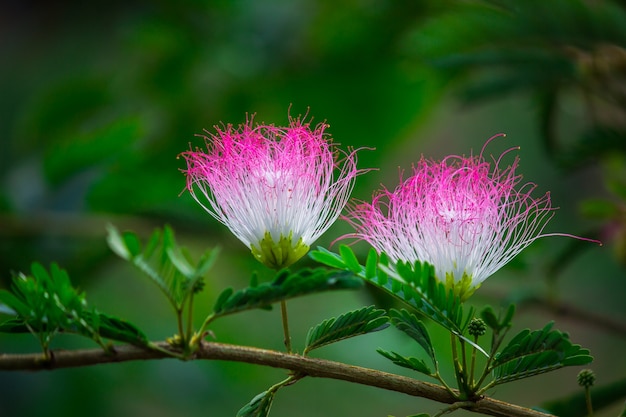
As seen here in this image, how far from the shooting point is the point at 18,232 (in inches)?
47.9

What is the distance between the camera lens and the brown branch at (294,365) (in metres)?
0.46

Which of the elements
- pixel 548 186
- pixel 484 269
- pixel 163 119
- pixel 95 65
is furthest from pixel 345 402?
pixel 484 269

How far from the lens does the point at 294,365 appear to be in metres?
0.47

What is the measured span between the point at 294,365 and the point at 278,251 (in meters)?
0.09

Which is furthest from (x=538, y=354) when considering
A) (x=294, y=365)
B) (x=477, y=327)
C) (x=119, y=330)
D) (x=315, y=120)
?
(x=315, y=120)

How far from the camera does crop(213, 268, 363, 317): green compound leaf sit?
425 mm

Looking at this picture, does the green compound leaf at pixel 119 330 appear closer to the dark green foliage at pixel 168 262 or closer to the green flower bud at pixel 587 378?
the dark green foliage at pixel 168 262

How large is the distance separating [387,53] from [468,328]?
40.7 inches

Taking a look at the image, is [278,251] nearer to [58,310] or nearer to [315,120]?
[58,310]

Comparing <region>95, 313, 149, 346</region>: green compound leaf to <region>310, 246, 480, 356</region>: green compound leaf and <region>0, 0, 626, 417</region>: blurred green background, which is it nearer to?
<region>310, 246, 480, 356</region>: green compound leaf

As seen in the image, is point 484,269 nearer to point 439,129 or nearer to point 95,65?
point 439,129

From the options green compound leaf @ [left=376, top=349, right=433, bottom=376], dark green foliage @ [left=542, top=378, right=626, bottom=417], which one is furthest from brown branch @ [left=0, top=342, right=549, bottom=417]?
dark green foliage @ [left=542, top=378, right=626, bottom=417]

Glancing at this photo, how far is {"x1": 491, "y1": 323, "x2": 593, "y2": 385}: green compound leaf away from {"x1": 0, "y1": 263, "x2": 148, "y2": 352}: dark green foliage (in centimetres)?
24

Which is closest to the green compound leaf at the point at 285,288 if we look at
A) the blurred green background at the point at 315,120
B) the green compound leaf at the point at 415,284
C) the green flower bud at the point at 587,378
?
the green compound leaf at the point at 415,284
